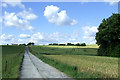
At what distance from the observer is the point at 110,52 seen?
152 ft

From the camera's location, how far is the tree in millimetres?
44125

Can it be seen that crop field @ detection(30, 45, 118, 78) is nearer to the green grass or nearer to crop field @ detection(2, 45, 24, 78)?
crop field @ detection(2, 45, 24, 78)

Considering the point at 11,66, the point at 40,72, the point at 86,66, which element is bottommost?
the point at 11,66

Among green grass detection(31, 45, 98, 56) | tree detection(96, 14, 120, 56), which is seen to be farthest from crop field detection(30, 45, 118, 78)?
green grass detection(31, 45, 98, 56)

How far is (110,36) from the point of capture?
4459 cm

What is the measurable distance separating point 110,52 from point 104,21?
11.1m

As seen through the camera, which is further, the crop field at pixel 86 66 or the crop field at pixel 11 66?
the crop field at pixel 11 66

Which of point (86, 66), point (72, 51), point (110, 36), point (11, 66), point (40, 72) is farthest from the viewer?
point (72, 51)

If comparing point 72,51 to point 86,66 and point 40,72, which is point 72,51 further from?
point 40,72

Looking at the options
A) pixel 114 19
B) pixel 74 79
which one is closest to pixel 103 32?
pixel 114 19

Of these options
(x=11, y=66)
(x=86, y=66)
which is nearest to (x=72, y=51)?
(x=11, y=66)

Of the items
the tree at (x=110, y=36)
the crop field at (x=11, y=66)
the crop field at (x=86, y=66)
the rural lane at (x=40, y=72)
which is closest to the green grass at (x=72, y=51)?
the tree at (x=110, y=36)

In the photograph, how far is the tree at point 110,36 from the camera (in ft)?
145

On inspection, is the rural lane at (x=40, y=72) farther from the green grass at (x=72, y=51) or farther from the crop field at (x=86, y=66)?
the green grass at (x=72, y=51)
